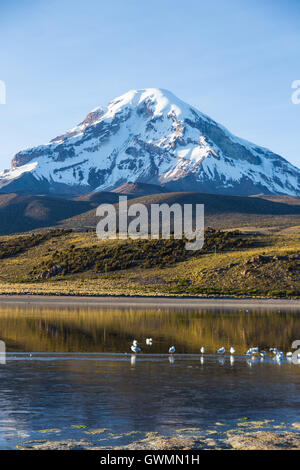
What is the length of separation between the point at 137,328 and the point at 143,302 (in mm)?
23453

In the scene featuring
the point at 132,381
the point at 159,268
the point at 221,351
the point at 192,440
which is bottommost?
the point at 192,440

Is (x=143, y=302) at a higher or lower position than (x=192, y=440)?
higher

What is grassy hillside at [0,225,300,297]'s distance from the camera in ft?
244

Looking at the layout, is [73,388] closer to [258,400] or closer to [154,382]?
[154,382]

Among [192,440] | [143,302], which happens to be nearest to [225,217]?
[143,302]

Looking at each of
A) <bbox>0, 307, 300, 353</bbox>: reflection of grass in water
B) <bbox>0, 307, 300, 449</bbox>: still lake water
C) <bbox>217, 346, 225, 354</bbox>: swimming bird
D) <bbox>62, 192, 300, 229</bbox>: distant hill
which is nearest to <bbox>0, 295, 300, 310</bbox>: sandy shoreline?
<bbox>0, 307, 300, 353</bbox>: reflection of grass in water

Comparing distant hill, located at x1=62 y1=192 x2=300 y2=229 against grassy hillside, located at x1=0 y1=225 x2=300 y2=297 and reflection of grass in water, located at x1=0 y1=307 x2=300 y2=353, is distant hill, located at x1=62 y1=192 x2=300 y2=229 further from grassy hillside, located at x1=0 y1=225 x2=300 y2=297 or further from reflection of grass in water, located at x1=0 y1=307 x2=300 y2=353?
reflection of grass in water, located at x1=0 y1=307 x2=300 y2=353

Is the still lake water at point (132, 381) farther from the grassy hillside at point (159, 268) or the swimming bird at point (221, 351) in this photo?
the grassy hillside at point (159, 268)

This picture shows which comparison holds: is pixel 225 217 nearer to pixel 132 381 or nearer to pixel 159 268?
pixel 159 268

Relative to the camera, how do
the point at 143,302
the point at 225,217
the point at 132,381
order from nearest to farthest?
the point at 132,381 < the point at 143,302 < the point at 225,217

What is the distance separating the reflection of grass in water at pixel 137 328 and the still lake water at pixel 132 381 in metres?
0.06

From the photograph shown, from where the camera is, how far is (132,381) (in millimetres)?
21484

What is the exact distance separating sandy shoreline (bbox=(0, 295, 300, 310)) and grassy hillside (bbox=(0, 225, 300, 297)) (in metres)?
5.08

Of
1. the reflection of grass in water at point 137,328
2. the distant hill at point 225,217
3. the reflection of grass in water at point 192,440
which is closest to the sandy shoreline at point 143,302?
the reflection of grass in water at point 137,328
